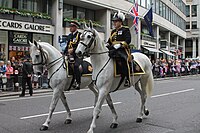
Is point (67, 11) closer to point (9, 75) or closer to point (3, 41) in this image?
point (3, 41)

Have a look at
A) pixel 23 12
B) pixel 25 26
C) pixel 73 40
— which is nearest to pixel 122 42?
pixel 73 40

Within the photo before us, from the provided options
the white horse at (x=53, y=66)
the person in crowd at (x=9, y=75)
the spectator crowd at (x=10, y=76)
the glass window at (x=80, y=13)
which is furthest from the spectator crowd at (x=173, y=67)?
the white horse at (x=53, y=66)

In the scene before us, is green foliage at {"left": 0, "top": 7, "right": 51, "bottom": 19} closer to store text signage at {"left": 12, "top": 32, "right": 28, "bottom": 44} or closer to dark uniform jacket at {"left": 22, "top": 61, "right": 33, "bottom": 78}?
store text signage at {"left": 12, "top": 32, "right": 28, "bottom": 44}

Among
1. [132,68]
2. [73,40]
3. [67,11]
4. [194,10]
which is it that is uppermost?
[194,10]

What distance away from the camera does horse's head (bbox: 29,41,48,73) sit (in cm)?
737

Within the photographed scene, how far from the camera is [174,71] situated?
3306 centimetres

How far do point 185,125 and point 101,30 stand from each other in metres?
24.6

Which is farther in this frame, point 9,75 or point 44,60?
point 9,75

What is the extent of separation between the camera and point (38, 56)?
292 inches

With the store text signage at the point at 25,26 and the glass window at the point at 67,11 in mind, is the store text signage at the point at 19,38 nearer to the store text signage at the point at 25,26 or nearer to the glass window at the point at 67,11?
the store text signage at the point at 25,26

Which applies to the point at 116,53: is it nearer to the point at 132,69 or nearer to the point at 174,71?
the point at 132,69

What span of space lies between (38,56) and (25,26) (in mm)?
16845

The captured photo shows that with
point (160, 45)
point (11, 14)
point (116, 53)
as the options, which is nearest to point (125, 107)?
point (116, 53)

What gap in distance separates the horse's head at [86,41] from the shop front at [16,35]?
16653mm
